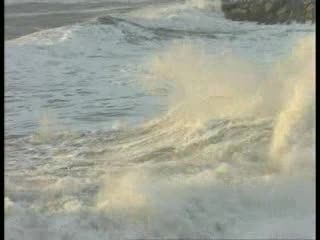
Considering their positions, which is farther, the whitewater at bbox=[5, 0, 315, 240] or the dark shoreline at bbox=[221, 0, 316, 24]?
the dark shoreline at bbox=[221, 0, 316, 24]

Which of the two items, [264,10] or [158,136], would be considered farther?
[264,10]

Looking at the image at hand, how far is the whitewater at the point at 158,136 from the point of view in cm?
311

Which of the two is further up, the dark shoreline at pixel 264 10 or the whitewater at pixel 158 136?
the dark shoreline at pixel 264 10

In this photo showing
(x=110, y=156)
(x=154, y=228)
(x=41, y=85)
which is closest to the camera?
(x=154, y=228)

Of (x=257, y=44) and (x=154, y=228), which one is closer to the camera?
(x=154, y=228)

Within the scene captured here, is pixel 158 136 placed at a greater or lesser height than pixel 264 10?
lesser

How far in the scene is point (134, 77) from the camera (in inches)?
191

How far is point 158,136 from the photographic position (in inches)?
162

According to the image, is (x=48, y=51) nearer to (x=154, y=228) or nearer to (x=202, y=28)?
(x=202, y=28)

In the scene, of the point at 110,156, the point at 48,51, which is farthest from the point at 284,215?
the point at 48,51

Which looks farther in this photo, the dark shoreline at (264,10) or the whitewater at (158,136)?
the dark shoreline at (264,10)

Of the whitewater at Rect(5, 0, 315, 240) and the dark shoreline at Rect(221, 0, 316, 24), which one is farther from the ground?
the dark shoreline at Rect(221, 0, 316, 24)

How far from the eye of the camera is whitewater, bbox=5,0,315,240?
3111mm

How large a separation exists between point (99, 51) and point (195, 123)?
66.9 inches
